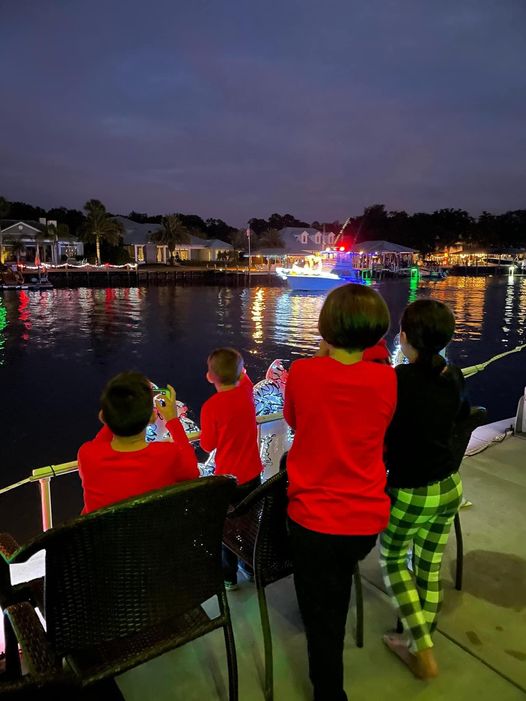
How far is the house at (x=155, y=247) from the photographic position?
74062 mm

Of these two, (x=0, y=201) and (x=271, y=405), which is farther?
(x=0, y=201)

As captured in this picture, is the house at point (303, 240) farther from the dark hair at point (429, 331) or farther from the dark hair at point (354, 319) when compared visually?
the dark hair at point (354, 319)

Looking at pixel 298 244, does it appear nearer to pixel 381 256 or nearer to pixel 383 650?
pixel 381 256

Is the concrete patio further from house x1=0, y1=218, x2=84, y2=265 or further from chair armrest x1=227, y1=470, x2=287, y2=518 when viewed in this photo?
house x1=0, y1=218, x2=84, y2=265

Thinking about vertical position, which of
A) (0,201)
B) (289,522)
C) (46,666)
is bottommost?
(46,666)

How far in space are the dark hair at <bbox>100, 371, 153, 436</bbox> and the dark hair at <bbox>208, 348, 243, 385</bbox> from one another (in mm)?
802

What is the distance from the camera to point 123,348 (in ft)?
83.7

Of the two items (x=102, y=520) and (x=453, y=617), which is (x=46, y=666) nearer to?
(x=102, y=520)

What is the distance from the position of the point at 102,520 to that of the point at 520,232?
138372 mm

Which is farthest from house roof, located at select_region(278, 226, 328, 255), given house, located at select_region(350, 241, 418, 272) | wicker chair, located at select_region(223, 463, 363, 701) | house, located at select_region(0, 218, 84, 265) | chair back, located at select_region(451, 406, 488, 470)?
wicker chair, located at select_region(223, 463, 363, 701)

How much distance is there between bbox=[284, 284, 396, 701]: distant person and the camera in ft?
5.83

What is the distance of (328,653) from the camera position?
193 centimetres

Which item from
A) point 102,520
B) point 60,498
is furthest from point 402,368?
point 60,498

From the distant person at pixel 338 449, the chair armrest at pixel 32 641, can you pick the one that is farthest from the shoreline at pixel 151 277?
the distant person at pixel 338 449
